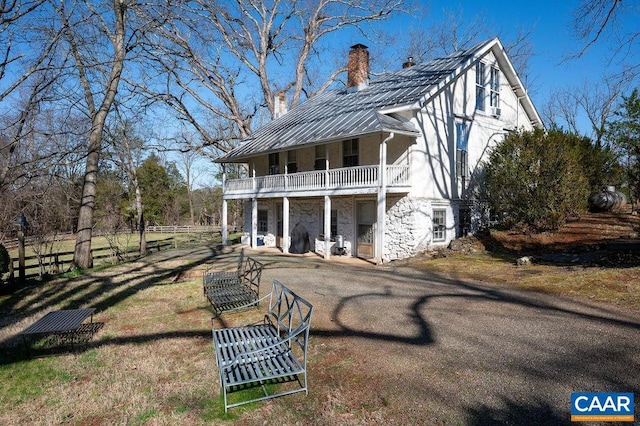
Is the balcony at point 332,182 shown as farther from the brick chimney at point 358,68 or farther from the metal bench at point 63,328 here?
the metal bench at point 63,328

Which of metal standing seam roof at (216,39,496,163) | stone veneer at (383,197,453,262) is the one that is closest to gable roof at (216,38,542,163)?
metal standing seam roof at (216,39,496,163)

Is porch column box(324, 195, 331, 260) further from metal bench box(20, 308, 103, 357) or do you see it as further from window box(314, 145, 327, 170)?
metal bench box(20, 308, 103, 357)

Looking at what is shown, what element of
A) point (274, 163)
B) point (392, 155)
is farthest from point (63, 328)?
point (274, 163)

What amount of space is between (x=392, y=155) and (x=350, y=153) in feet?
6.88

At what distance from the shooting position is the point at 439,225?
16781mm

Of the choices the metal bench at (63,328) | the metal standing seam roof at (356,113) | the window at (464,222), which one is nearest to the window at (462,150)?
the window at (464,222)

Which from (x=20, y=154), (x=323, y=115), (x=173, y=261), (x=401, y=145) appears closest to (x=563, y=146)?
(x=401, y=145)

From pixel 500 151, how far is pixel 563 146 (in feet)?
7.52

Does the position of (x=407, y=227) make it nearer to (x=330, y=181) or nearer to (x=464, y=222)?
(x=330, y=181)

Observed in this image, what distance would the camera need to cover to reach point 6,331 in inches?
270

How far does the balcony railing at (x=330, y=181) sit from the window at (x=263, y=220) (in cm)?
210

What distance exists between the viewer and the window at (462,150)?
17.6 metres

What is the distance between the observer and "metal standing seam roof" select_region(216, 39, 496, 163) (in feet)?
48.9

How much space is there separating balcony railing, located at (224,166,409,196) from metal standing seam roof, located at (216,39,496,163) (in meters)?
1.49
